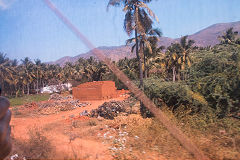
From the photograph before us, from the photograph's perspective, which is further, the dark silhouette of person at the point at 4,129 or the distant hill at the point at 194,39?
the distant hill at the point at 194,39

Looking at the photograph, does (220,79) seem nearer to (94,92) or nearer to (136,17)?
(136,17)

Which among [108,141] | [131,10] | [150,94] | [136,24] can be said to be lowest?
[108,141]

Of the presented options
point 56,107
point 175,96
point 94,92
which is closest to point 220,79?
point 175,96

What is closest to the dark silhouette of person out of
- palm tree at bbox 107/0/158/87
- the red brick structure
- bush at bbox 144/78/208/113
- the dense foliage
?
bush at bbox 144/78/208/113

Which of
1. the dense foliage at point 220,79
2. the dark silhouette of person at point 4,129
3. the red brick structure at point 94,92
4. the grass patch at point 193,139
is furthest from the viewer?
the red brick structure at point 94,92

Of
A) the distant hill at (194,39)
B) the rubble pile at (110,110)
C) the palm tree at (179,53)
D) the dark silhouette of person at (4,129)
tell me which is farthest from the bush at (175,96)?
the palm tree at (179,53)

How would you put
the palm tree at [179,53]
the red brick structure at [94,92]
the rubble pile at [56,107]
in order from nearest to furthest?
the rubble pile at [56,107], the red brick structure at [94,92], the palm tree at [179,53]

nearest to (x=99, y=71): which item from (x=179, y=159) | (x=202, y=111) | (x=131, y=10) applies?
(x=131, y=10)

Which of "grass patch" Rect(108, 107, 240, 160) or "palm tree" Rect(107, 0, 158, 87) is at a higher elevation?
"palm tree" Rect(107, 0, 158, 87)

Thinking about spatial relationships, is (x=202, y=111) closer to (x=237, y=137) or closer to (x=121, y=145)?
(x=237, y=137)

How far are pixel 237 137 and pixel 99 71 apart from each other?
38184mm

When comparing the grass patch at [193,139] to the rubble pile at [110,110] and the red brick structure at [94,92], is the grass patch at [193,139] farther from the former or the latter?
the red brick structure at [94,92]

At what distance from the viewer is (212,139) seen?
5793 millimetres

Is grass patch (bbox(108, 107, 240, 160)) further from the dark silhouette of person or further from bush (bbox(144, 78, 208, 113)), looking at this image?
the dark silhouette of person
